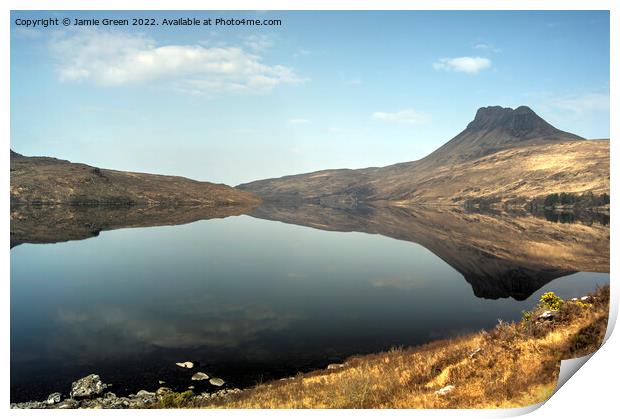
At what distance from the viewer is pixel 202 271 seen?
4578 centimetres

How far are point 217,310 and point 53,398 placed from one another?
1429 cm

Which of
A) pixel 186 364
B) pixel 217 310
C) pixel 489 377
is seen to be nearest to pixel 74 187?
pixel 217 310

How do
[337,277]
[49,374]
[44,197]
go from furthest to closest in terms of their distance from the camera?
[44,197], [337,277], [49,374]

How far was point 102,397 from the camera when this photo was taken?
17609 millimetres

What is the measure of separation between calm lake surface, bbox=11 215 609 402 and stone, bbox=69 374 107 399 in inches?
17.9

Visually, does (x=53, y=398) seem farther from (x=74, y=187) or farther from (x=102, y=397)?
(x=74, y=187)

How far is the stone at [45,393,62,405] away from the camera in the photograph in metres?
16.8

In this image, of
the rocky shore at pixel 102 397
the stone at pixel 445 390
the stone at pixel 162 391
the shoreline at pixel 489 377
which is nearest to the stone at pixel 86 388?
the rocky shore at pixel 102 397

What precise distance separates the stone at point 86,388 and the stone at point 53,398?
1.60ft

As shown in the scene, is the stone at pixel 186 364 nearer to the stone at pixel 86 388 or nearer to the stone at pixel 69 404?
the stone at pixel 86 388

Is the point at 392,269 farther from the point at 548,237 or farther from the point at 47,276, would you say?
the point at 548,237

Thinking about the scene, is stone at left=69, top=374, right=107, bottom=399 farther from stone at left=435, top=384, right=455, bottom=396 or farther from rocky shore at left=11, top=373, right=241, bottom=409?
stone at left=435, top=384, right=455, bottom=396

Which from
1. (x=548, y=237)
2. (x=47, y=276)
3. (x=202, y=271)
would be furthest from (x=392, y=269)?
(x=548, y=237)

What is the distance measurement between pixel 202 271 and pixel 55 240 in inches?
1369
